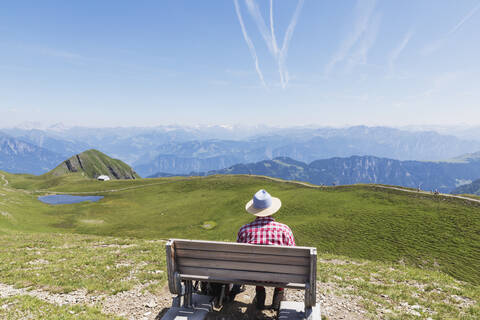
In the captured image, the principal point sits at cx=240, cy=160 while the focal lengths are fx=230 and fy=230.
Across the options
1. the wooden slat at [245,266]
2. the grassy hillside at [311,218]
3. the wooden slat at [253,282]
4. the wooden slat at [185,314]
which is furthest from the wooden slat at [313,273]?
the grassy hillside at [311,218]

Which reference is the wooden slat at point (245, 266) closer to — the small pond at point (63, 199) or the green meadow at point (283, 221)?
the green meadow at point (283, 221)

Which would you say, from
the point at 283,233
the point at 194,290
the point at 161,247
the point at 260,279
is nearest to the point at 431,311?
the point at 283,233

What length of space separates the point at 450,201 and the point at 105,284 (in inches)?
2012

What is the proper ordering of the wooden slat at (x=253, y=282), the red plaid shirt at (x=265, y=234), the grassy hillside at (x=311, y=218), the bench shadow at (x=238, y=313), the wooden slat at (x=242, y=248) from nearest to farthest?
the wooden slat at (x=242, y=248), the wooden slat at (x=253, y=282), the red plaid shirt at (x=265, y=234), the bench shadow at (x=238, y=313), the grassy hillside at (x=311, y=218)

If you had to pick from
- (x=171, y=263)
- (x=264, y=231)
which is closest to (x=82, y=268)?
(x=171, y=263)

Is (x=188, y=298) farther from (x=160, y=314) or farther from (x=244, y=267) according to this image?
(x=244, y=267)

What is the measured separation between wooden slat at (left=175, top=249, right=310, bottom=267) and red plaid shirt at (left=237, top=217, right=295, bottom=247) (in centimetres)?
111

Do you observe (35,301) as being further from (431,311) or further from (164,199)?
(164,199)

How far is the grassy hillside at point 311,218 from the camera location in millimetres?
27906

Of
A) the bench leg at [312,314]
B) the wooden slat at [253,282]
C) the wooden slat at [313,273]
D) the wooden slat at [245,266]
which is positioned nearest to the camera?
the wooden slat at [313,273]

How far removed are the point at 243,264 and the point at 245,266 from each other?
83 millimetres

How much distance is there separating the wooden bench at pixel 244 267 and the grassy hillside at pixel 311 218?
2603cm

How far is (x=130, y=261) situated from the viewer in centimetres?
1449

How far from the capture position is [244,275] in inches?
264
